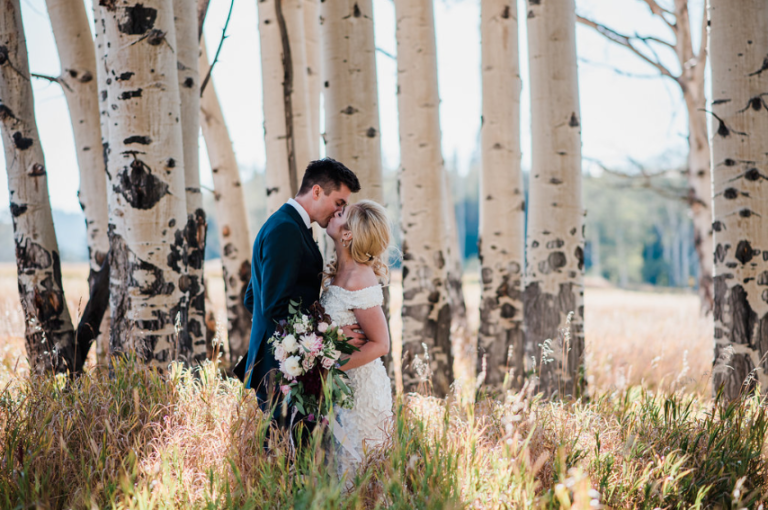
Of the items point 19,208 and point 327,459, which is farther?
point 19,208

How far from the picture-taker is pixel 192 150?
4.31 metres

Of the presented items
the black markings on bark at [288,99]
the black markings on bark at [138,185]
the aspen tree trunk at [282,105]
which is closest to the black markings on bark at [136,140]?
the black markings on bark at [138,185]

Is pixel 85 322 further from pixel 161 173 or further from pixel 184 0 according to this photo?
pixel 184 0

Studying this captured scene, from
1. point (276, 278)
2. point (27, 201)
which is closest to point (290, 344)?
point (276, 278)

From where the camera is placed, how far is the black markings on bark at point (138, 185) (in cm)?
335

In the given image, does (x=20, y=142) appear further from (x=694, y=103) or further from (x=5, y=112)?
(x=694, y=103)

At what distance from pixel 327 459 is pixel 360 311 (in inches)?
34.5

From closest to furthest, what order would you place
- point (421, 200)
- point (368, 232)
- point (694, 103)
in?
point (368, 232) → point (421, 200) → point (694, 103)

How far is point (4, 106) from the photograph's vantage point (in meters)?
4.33

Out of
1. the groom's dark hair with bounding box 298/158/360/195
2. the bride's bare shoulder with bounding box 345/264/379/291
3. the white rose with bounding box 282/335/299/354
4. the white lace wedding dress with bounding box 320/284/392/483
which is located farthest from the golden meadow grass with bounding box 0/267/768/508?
the groom's dark hair with bounding box 298/158/360/195

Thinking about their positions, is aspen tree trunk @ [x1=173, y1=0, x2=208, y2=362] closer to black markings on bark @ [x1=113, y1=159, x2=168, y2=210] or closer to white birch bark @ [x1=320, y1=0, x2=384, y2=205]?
black markings on bark @ [x1=113, y1=159, x2=168, y2=210]

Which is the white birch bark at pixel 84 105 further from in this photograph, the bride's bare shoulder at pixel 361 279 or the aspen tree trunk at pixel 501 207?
the aspen tree trunk at pixel 501 207

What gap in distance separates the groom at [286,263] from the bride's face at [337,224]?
0.19 ft

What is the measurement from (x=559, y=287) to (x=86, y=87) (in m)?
4.80
